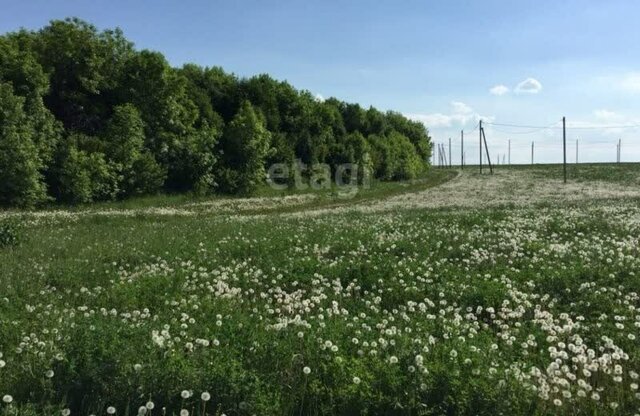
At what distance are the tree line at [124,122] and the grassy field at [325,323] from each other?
1520cm

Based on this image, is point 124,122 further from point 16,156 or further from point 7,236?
point 7,236

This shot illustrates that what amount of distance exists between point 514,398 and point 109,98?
37.9 metres

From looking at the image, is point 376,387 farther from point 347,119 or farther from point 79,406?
point 347,119

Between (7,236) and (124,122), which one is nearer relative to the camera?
(7,236)

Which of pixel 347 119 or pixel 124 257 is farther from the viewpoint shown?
pixel 347 119

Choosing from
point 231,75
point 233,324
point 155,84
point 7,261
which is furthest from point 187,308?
point 231,75

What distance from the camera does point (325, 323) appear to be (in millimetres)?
7621

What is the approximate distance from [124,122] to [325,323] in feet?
104

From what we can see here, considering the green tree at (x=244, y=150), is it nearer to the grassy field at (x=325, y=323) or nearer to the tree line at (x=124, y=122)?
the tree line at (x=124, y=122)

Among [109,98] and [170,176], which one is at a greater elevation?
[109,98]

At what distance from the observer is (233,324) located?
24.7 ft

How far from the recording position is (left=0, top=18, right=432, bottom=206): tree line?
31.3 metres

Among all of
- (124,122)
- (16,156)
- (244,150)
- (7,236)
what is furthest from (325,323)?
(244,150)

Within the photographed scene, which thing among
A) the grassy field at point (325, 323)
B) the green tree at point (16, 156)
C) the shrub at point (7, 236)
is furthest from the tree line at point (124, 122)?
the grassy field at point (325, 323)
